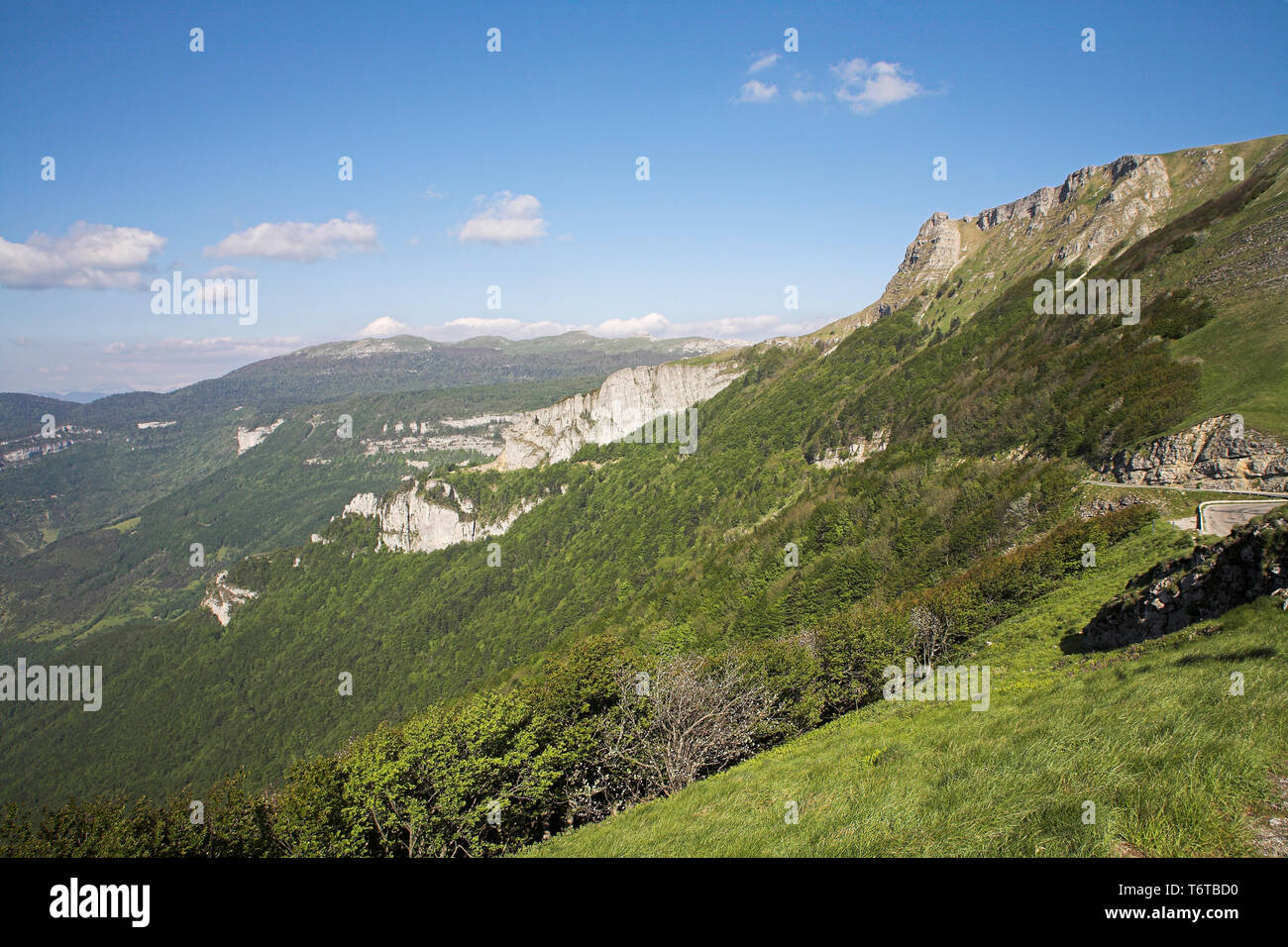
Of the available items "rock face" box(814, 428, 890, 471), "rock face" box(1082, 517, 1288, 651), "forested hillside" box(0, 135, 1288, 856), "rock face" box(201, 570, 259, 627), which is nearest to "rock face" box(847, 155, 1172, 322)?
"forested hillside" box(0, 135, 1288, 856)

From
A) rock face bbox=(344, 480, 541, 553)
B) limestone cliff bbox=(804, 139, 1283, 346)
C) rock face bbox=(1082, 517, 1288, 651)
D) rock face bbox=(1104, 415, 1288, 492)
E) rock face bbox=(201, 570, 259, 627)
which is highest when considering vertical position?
limestone cliff bbox=(804, 139, 1283, 346)

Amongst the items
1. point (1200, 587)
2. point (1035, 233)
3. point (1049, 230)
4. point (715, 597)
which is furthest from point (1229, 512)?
point (1035, 233)

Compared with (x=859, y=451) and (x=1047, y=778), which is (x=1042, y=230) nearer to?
(x=859, y=451)

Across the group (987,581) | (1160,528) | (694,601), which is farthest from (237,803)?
(694,601)

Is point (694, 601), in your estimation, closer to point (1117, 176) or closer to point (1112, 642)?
point (1112, 642)

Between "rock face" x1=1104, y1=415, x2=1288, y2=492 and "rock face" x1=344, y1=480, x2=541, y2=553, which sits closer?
"rock face" x1=1104, y1=415, x2=1288, y2=492

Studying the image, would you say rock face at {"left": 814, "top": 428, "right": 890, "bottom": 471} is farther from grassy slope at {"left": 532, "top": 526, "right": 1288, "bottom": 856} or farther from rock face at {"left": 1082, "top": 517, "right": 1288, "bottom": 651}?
grassy slope at {"left": 532, "top": 526, "right": 1288, "bottom": 856}
